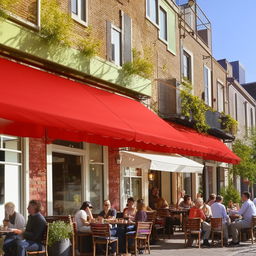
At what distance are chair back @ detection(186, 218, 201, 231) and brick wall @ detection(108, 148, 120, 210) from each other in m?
3.27

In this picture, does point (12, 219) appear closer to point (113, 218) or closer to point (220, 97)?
point (113, 218)

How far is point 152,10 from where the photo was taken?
→ 20328mm

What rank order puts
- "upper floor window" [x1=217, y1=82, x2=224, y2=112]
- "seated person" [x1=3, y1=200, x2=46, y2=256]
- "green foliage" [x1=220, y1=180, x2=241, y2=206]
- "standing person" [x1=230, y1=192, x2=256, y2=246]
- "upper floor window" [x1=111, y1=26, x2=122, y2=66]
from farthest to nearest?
"upper floor window" [x1=217, y1=82, x2=224, y2=112]
"green foliage" [x1=220, y1=180, x2=241, y2=206]
"upper floor window" [x1=111, y1=26, x2=122, y2=66]
"standing person" [x1=230, y1=192, x2=256, y2=246]
"seated person" [x1=3, y1=200, x2=46, y2=256]

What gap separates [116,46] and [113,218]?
20.9 feet

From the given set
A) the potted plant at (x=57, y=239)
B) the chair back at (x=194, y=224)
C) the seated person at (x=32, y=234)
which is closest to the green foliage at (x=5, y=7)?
the seated person at (x=32, y=234)

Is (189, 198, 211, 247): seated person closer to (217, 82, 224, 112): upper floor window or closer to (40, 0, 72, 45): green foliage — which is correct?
(40, 0, 72, 45): green foliage

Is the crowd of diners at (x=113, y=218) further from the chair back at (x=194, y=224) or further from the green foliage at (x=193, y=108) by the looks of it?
the green foliage at (x=193, y=108)

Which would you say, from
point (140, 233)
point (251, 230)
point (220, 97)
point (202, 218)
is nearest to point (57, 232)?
point (140, 233)

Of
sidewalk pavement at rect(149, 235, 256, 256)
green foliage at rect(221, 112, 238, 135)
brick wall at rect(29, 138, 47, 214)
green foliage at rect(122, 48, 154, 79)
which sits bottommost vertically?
sidewalk pavement at rect(149, 235, 256, 256)

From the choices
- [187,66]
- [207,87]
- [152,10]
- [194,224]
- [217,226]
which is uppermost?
[152,10]

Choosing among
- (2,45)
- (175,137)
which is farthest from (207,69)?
(2,45)

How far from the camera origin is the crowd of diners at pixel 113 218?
9.65m

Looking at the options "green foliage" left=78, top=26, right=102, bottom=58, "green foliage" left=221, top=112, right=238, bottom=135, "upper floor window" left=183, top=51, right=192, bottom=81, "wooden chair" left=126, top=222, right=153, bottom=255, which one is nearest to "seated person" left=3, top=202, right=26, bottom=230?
"wooden chair" left=126, top=222, right=153, bottom=255

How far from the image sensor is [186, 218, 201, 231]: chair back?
13.7m
